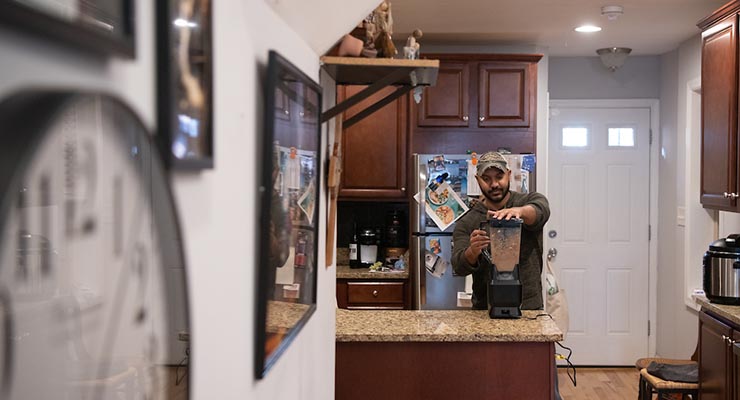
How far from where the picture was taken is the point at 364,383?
2.85m

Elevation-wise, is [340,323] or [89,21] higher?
[89,21]

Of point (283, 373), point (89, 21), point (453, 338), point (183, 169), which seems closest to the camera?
point (89, 21)

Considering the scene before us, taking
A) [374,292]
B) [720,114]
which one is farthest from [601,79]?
[374,292]

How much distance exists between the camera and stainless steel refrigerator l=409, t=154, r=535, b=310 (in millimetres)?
4816

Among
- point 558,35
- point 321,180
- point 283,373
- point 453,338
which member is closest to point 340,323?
point 453,338

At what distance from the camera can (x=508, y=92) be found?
514 centimetres

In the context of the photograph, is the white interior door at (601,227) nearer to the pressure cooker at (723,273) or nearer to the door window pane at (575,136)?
the door window pane at (575,136)

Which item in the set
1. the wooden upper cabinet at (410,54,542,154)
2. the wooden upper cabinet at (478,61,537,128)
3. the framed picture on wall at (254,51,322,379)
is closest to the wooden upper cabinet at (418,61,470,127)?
the wooden upper cabinet at (410,54,542,154)

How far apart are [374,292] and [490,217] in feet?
6.19

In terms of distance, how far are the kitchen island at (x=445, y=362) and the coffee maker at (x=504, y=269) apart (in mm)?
123

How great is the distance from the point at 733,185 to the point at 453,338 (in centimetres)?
190

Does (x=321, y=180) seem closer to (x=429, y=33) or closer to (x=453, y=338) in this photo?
(x=453, y=338)

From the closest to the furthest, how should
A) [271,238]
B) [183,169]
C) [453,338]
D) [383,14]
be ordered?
1. [183,169]
2. [271,238]
3. [383,14]
4. [453,338]

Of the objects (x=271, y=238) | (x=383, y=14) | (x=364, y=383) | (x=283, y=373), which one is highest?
(x=383, y=14)
